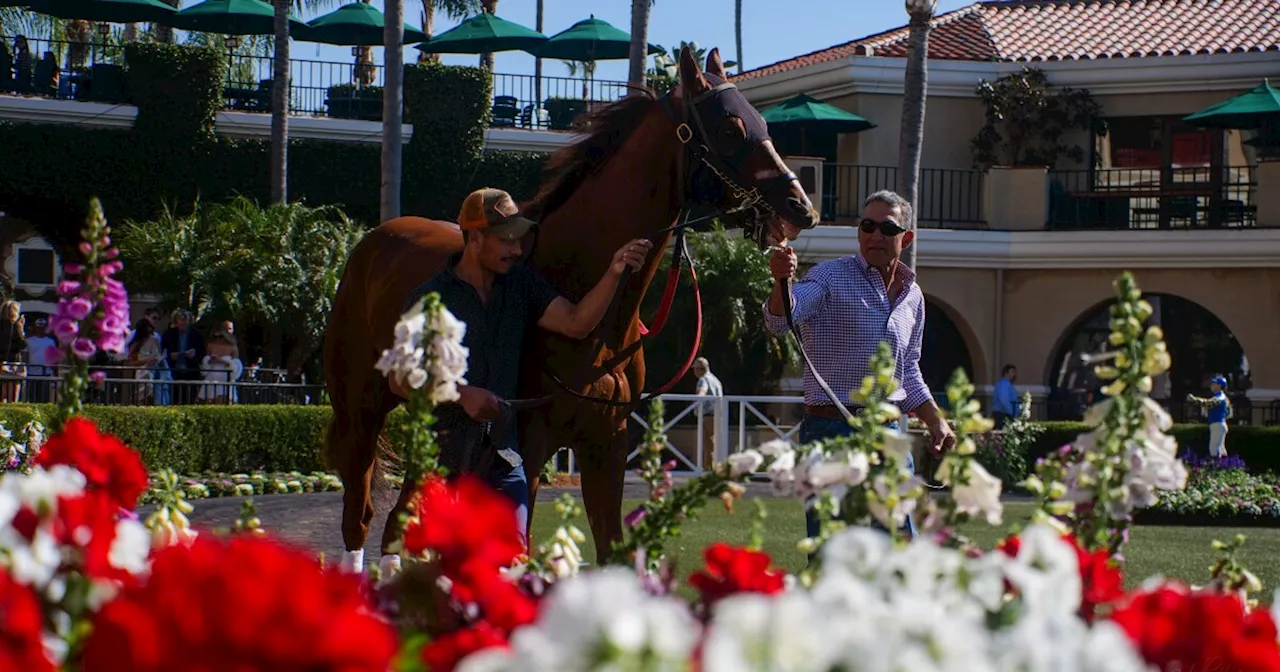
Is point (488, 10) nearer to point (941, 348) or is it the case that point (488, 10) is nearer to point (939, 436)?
point (941, 348)

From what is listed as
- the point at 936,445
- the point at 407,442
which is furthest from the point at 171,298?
the point at 407,442

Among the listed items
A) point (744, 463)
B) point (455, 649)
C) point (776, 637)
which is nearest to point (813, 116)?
point (744, 463)

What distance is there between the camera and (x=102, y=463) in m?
2.70

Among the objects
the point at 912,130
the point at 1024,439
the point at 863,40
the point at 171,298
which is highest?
the point at 863,40

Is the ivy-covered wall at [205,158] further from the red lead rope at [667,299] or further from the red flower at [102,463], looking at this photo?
the red flower at [102,463]

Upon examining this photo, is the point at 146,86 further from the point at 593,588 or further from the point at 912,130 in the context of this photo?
the point at 593,588

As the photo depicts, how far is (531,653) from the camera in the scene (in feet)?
4.85

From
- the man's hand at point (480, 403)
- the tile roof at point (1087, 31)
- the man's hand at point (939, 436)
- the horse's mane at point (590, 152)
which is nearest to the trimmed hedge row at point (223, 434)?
the horse's mane at point (590, 152)

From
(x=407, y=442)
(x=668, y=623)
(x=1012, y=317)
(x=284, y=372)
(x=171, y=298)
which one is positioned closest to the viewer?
(x=668, y=623)

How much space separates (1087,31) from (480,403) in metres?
30.3

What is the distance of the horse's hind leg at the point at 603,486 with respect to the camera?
6078 mm

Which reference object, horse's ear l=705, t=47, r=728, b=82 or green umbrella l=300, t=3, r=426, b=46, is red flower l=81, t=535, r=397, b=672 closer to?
horse's ear l=705, t=47, r=728, b=82

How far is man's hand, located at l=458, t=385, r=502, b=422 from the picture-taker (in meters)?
5.21

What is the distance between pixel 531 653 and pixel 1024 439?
21.8 metres
